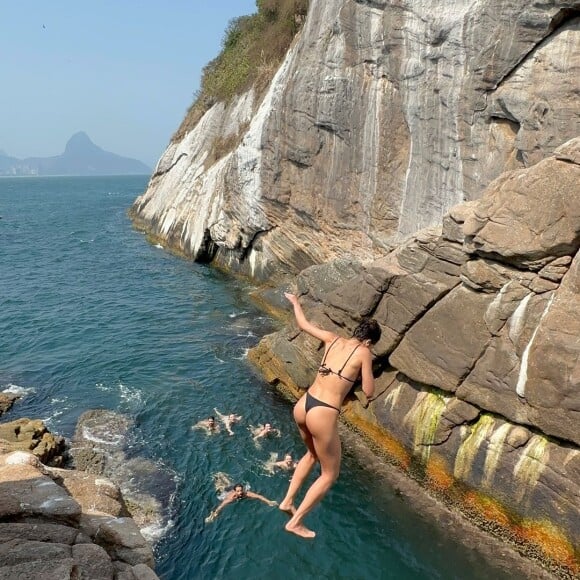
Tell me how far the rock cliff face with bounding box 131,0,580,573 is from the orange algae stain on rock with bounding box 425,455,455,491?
68 millimetres

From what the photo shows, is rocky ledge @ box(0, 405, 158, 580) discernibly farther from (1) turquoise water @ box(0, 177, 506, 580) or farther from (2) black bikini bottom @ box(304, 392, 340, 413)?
(2) black bikini bottom @ box(304, 392, 340, 413)

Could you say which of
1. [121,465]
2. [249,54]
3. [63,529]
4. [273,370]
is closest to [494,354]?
[273,370]

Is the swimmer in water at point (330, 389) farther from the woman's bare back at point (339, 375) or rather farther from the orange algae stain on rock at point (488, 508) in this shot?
the orange algae stain on rock at point (488, 508)

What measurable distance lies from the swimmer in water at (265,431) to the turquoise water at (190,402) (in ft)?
1.08

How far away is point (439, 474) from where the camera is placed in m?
17.6

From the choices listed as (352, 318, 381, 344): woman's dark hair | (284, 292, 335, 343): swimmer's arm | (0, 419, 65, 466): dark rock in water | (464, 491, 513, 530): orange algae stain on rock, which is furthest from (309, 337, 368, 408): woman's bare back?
(0, 419, 65, 466): dark rock in water

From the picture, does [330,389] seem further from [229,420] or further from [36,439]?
[36,439]

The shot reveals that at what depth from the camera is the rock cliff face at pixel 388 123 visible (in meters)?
19.1

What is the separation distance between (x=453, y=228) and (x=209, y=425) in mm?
11618

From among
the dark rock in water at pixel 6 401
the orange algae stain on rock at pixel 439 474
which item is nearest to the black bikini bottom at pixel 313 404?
the orange algae stain on rock at pixel 439 474

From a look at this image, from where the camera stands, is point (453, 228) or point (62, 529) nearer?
point (62, 529)

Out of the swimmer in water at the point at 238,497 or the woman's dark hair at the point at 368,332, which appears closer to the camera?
the woman's dark hair at the point at 368,332

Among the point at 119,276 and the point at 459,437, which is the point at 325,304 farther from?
→ the point at 119,276

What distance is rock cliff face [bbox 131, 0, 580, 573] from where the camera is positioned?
1504 centimetres
